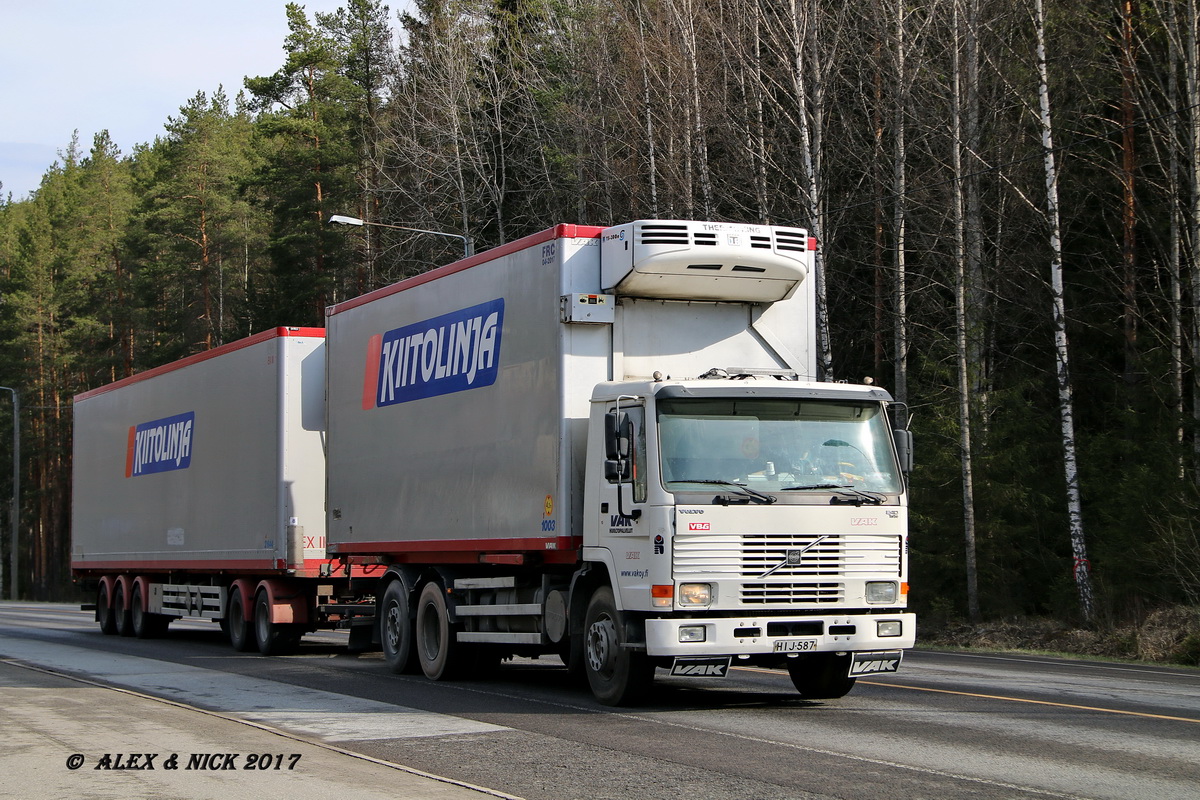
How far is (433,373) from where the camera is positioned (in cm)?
1474

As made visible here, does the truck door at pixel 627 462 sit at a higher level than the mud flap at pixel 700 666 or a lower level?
higher

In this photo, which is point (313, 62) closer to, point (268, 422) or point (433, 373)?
point (268, 422)

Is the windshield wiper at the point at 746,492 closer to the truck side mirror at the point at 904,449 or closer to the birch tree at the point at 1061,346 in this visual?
the truck side mirror at the point at 904,449

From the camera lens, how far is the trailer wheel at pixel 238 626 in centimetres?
2009

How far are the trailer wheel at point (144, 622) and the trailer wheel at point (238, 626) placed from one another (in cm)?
396

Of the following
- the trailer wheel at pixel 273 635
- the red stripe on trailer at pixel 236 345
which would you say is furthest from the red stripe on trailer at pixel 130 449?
the trailer wheel at pixel 273 635

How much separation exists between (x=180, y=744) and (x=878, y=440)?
20.1ft

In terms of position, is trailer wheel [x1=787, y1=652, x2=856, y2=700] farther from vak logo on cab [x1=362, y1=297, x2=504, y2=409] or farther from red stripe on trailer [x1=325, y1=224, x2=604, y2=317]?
red stripe on trailer [x1=325, y1=224, x2=604, y2=317]

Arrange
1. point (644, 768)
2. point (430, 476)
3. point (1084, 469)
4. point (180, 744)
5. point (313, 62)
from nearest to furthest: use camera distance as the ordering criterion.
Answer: point (644, 768) → point (180, 744) → point (430, 476) → point (1084, 469) → point (313, 62)

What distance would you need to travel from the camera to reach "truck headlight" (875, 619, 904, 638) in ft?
37.3

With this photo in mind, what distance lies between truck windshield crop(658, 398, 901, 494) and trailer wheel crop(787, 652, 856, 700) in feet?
6.29

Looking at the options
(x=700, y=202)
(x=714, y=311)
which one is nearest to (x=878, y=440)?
(x=714, y=311)

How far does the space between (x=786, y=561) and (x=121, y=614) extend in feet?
59.4

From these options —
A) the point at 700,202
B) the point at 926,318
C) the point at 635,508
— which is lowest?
the point at 635,508
